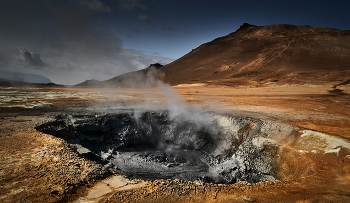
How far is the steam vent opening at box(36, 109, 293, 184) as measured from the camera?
5609mm

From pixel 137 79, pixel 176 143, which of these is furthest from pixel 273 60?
pixel 176 143

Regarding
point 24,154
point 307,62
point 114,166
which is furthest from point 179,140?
point 307,62

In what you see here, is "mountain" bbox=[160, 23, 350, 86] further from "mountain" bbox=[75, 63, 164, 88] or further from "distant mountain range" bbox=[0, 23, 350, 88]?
"mountain" bbox=[75, 63, 164, 88]

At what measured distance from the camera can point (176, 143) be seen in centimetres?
810

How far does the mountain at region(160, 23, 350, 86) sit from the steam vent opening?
891 inches

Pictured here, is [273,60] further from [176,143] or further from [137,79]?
[176,143]

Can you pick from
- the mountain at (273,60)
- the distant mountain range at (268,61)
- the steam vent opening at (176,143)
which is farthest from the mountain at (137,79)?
the mountain at (273,60)

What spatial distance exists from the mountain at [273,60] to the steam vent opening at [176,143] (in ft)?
74.2

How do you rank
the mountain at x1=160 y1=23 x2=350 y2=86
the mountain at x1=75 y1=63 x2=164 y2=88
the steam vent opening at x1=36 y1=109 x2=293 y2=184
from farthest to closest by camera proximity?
the mountain at x1=160 y1=23 x2=350 y2=86, the mountain at x1=75 y1=63 x2=164 y2=88, the steam vent opening at x1=36 y1=109 x2=293 y2=184

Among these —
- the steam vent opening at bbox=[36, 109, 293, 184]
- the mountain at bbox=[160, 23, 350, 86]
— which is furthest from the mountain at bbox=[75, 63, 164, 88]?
the mountain at bbox=[160, 23, 350, 86]

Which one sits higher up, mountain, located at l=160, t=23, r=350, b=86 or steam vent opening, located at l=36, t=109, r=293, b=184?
mountain, located at l=160, t=23, r=350, b=86

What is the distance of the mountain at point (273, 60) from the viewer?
28.3 metres

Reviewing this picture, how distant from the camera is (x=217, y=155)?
7078mm

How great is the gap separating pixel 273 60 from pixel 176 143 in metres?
36.2
